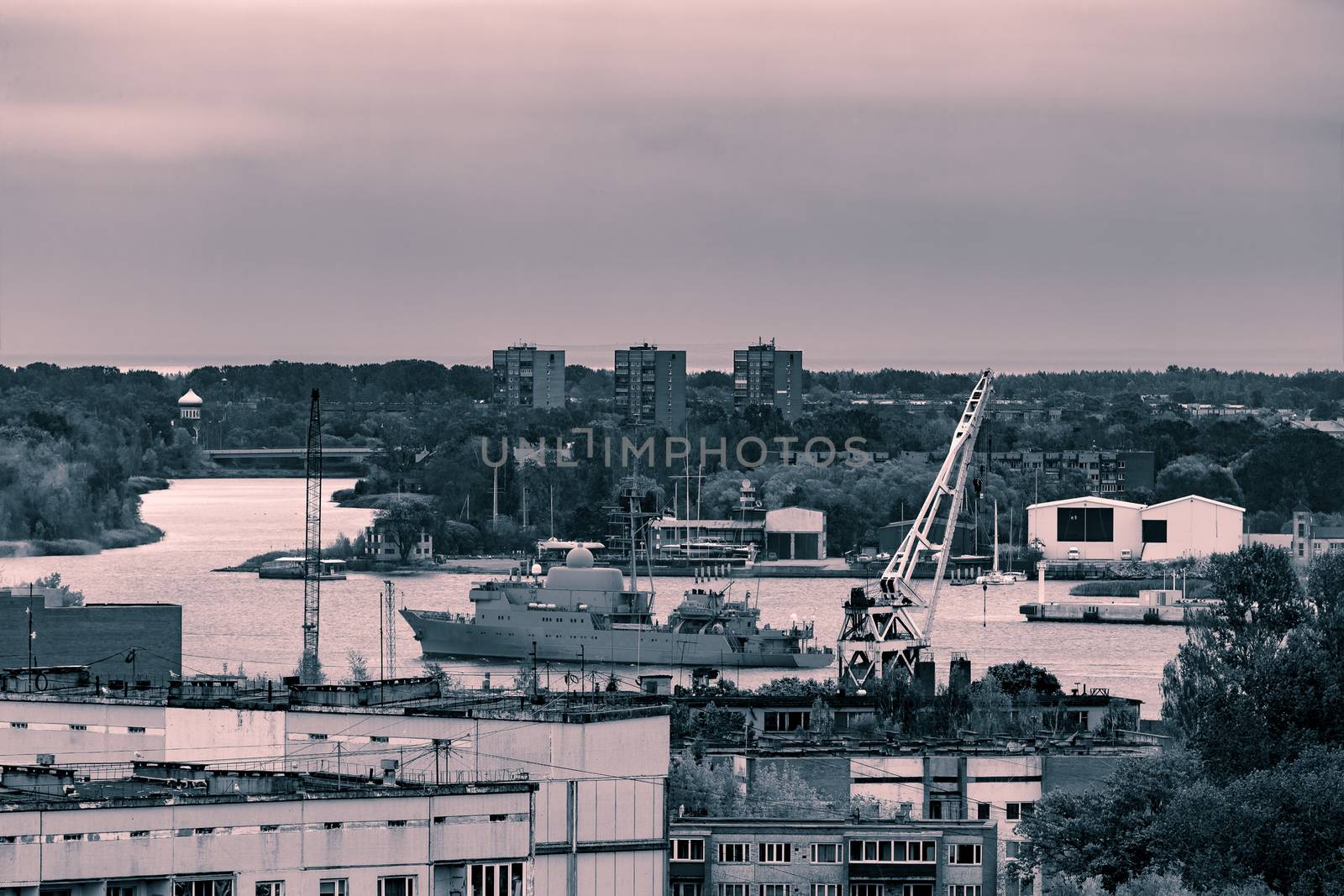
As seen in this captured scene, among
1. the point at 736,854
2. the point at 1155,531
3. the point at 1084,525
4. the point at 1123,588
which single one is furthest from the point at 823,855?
the point at 1084,525

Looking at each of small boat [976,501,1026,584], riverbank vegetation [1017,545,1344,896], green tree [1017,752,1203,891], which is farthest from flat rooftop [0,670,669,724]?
small boat [976,501,1026,584]

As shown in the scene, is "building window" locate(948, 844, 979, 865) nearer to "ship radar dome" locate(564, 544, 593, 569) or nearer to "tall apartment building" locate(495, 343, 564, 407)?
"ship radar dome" locate(564, 544, 593, 569)

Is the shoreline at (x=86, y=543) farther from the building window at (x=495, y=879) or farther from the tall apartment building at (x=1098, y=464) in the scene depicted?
the building window at (x=495, y=879)

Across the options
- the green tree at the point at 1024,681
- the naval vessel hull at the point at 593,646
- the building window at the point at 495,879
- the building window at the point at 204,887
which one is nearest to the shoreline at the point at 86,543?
the naval vessel hull at the point at 593,646

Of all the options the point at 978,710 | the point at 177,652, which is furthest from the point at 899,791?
the point at 177,652

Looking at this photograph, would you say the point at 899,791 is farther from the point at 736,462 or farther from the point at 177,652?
the point at 736,462

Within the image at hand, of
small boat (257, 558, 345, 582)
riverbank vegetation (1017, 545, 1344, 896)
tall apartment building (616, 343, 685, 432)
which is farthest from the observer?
tall apartment building (616, 343, 685, 432)

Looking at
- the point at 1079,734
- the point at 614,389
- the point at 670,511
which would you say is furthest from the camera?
the point at 614,389
